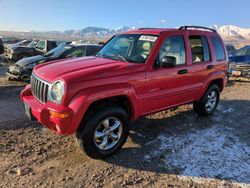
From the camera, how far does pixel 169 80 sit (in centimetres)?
520

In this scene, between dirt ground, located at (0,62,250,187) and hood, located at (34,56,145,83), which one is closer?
dirt ground, located at (0,62,250,187)

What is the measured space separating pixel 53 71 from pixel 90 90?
790mm

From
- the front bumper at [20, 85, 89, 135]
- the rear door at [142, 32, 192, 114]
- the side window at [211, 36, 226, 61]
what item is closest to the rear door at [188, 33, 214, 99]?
the rear door at [142, 32, 192, 114]

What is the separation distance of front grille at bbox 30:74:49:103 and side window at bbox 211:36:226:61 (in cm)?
407

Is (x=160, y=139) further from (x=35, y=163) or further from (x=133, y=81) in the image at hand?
(x=35, y=163)

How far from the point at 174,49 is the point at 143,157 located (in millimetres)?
2144

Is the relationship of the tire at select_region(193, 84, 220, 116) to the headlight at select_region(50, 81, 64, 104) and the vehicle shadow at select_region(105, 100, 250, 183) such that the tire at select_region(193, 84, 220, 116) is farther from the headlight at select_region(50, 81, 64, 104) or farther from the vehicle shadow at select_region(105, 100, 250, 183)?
the headlight at select_region(50, 81, 64, 104)

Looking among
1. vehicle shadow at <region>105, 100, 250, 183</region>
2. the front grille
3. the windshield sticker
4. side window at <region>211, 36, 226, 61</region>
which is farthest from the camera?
side window at <region>211, 36, 226, 61</region>

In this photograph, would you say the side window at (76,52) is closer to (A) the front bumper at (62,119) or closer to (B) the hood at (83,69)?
(B) the hood at (83,69)

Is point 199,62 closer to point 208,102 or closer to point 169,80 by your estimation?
point 169,80

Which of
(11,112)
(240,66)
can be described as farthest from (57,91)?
(240,66)

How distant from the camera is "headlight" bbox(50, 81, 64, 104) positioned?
390 centimetres

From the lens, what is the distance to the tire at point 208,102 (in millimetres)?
6539

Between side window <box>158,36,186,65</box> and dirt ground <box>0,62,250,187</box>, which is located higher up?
side window <box>158,36,186,65</box>
